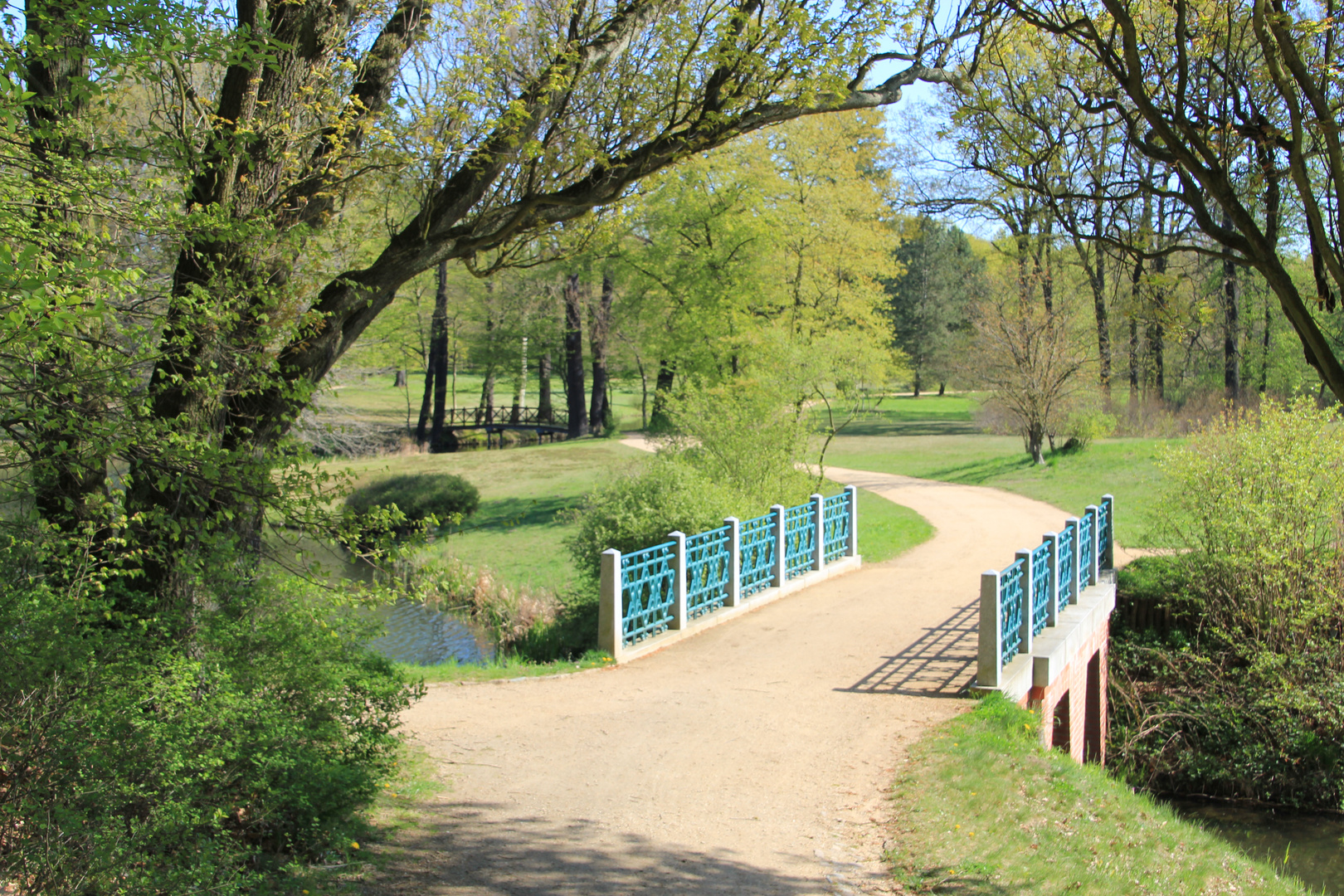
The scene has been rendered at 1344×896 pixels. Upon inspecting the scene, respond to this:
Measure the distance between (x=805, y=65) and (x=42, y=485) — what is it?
6160 mm

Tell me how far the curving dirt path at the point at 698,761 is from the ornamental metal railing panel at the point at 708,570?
0.52 metres

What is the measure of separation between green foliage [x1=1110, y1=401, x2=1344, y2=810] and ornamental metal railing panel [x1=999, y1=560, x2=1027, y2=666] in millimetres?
3927

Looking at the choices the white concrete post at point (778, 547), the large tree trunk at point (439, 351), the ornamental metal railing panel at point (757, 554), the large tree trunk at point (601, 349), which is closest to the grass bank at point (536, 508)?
the ornamental metal railing panel at point (757, 554)

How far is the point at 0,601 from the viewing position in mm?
4238

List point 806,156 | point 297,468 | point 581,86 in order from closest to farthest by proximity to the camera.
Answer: point 297,468, point 581,86, point 806,156

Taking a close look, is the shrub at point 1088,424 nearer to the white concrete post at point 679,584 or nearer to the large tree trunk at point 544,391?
the white concrete post at point 679,584

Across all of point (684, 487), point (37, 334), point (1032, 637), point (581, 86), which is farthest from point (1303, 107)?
point (684, 487)

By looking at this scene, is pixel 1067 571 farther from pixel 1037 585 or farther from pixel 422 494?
pixel 422 494

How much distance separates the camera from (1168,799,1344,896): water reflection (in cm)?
1099

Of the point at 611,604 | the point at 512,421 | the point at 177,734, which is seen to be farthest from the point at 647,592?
the point at 512,421

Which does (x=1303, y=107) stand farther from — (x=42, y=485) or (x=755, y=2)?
(x=42, y=485)

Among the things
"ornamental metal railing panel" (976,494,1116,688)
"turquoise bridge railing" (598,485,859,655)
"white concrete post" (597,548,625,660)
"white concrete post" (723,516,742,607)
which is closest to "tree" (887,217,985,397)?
"turquoise bridge railing" (598,485,859,655)

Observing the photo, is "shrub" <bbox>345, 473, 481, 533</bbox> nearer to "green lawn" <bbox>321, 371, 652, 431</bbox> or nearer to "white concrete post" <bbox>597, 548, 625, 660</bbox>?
"white concrete post" <bbox>597, 548, 625, 660</bbox>

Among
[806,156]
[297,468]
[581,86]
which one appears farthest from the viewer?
[806,156]
